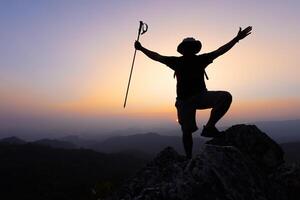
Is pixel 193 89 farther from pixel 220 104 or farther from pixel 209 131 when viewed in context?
pixel 209 131

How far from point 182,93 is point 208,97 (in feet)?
2.28

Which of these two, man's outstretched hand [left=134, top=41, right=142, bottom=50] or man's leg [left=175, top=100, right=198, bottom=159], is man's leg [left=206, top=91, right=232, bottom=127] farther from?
man's outstretched hand [left=134, top=41, right=142, bottom=50]

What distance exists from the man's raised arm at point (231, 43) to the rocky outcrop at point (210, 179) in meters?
2.74

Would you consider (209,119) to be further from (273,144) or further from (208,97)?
(273,144)

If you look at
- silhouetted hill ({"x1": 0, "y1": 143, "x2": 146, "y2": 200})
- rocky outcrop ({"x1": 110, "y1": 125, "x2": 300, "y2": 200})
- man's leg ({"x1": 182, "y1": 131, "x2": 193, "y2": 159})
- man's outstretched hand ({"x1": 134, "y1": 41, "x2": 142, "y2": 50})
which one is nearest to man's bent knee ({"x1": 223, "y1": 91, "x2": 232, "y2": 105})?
man's leg ({"x1": 182, "y1": 131, "x2": 193, "y2": 159})

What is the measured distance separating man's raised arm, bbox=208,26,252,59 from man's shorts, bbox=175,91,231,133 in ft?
3.59

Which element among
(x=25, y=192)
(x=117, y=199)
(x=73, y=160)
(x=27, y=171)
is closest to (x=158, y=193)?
(x=117, y=199)

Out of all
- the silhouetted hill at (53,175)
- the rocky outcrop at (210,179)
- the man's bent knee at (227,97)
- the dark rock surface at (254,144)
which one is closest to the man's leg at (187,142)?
the rocky outcrop at (210,179)

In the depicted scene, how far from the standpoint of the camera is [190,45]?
11.3 m

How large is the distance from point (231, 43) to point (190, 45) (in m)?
1.09

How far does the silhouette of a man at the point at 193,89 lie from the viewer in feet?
35.7

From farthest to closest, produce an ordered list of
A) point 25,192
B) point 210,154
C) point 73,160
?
point 73,160 → point 25,192 → point 210,154

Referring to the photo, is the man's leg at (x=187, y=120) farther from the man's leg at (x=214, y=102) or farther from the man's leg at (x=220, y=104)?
the man's leg at (x=220, y=104)

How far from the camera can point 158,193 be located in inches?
298
